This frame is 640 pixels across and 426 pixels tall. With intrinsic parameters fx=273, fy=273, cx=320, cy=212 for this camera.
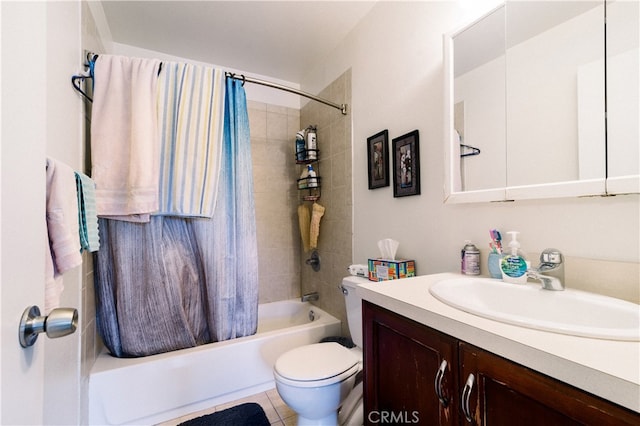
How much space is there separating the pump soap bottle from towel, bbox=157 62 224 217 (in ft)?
4.84

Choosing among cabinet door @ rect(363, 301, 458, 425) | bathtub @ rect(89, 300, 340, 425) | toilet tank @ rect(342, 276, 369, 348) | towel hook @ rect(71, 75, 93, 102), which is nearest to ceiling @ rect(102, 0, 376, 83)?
towel hook @ rect(71, 75, 93, 102)

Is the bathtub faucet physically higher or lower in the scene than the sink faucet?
lower

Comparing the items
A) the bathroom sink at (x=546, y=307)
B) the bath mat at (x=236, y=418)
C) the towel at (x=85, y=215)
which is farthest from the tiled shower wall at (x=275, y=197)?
the bathroom sink at (x=546, y=307)

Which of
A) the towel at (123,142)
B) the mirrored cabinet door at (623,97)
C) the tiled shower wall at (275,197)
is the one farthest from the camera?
the tiled shower wall at (275,197)

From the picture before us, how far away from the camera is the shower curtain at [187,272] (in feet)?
4.97

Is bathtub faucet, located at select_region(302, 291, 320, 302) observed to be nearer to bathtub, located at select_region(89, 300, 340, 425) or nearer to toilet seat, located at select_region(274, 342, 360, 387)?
bathtub, located at select_region(89, 300, 340, 425)

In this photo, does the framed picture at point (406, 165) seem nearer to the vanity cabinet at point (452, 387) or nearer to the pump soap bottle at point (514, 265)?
the pump soap bottle at point (514, 265)

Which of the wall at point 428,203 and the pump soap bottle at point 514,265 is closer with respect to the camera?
the wall at point 428,203

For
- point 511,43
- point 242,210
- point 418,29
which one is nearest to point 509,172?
point 511,43

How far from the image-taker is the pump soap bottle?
91 cm

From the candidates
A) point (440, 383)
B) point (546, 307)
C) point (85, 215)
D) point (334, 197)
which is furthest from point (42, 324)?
point (334, 197)

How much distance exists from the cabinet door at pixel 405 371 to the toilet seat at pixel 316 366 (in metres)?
0.28

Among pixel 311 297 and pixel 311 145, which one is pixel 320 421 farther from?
pixel 311 145

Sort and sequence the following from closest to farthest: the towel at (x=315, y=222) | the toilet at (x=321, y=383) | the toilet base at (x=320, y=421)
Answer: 1. the toilet at (x=321, y=383)
2. the toilet base at (x=320, y=421)
3. the towel at (x=315, y=222)
